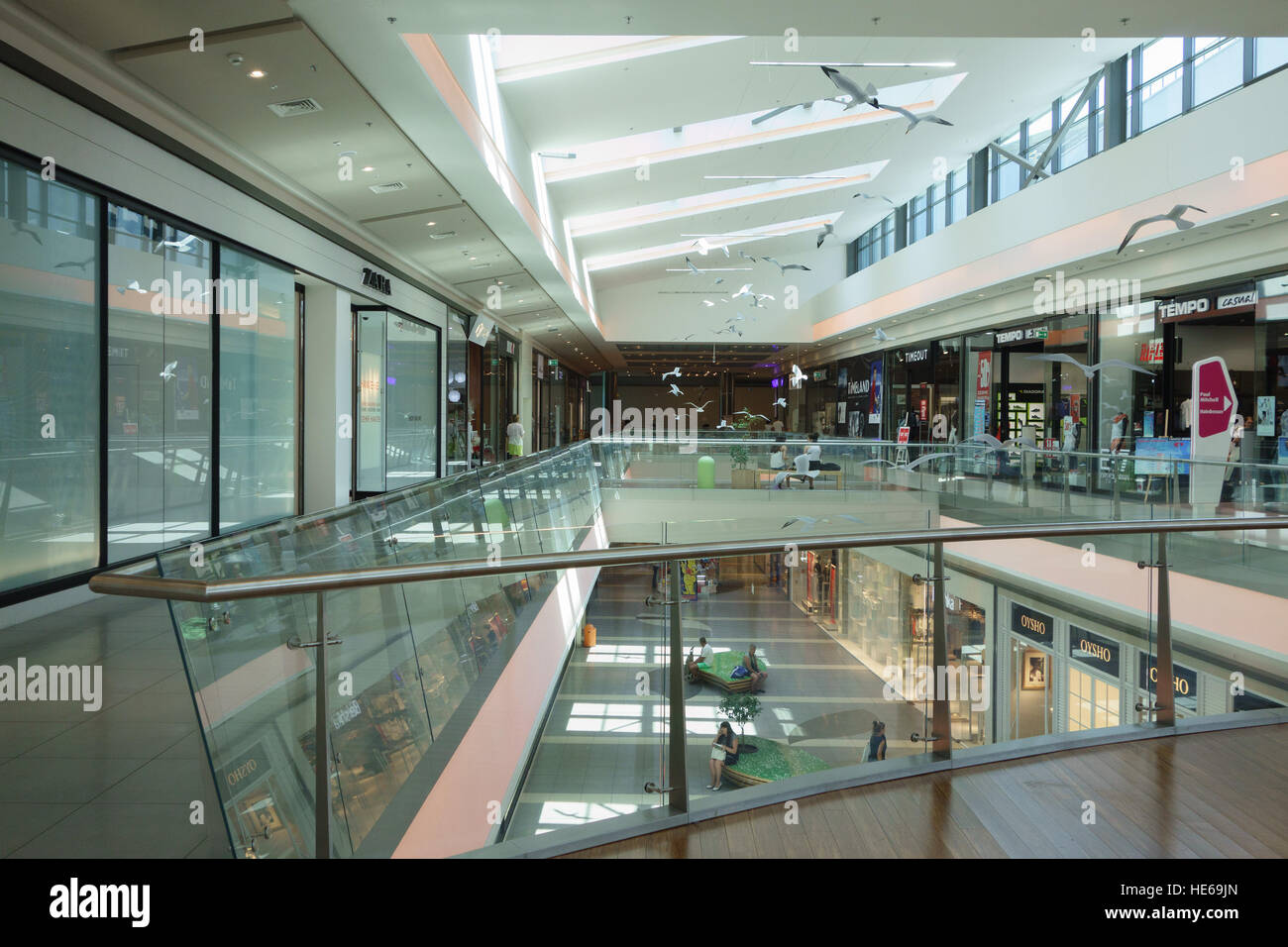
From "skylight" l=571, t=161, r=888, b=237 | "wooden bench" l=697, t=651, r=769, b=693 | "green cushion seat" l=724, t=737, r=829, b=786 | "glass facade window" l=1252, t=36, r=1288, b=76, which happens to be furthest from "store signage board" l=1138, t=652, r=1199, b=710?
"skylight" l=571, t=161, r=888, b=237

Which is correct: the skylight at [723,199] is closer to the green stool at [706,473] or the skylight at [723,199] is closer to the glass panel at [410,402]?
the glass panel at [410,402]

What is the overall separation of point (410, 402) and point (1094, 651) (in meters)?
11.3

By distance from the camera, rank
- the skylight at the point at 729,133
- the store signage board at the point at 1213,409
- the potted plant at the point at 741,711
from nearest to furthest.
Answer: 1. the potted plant at the point at 741,711
2. the store signage board at the point at 1213,409
3. the skylight at the point at 729,133

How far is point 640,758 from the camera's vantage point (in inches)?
94.1

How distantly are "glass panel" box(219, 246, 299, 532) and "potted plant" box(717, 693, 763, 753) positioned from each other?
22.4ft

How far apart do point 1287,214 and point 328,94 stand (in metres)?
10.6

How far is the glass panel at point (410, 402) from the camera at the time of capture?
13.1 meters

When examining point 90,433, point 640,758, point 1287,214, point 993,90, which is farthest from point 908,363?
point 640,758

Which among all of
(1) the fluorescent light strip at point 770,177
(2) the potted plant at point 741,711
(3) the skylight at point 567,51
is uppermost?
(1) the fluorescent light strip at point 770,177

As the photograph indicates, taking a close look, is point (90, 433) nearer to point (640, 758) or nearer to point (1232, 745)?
point (640, 758)

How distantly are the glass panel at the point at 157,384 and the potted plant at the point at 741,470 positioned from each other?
11564mm

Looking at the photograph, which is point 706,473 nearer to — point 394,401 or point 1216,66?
point 394,401

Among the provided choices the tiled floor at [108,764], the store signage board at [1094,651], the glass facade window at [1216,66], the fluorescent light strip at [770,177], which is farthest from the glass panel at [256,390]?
the glass facade window at [1216,66]

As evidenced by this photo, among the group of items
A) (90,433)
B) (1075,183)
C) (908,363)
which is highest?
(1075,183)
